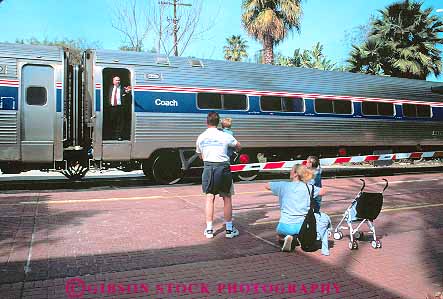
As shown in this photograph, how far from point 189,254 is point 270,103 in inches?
331

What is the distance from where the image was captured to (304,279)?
476 cm

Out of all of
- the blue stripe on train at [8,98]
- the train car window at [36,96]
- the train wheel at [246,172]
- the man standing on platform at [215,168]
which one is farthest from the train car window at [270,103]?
the man standing on platform at [215,168]

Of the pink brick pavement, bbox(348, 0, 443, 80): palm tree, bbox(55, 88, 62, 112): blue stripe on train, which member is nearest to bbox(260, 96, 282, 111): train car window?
the pink brick pavement

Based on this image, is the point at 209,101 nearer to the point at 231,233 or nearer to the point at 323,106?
the point at 323,106

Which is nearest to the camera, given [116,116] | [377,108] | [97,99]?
[97,99]

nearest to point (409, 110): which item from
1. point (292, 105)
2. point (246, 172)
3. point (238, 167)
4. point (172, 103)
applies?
point (292, 105)

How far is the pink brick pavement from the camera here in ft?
14.8

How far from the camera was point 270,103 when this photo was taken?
522 inches

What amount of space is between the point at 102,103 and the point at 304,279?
785cm

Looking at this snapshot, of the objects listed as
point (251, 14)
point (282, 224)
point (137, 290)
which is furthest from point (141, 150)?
point (251, 14)

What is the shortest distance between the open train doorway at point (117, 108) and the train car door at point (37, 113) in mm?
1278

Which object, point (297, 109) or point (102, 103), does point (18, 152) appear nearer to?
point (102, 103)

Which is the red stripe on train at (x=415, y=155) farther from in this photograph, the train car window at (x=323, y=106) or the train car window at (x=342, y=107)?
the train car window at (x=323, y=106)

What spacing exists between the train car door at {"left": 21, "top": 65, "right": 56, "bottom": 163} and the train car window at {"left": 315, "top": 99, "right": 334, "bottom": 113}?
7.90 meters
